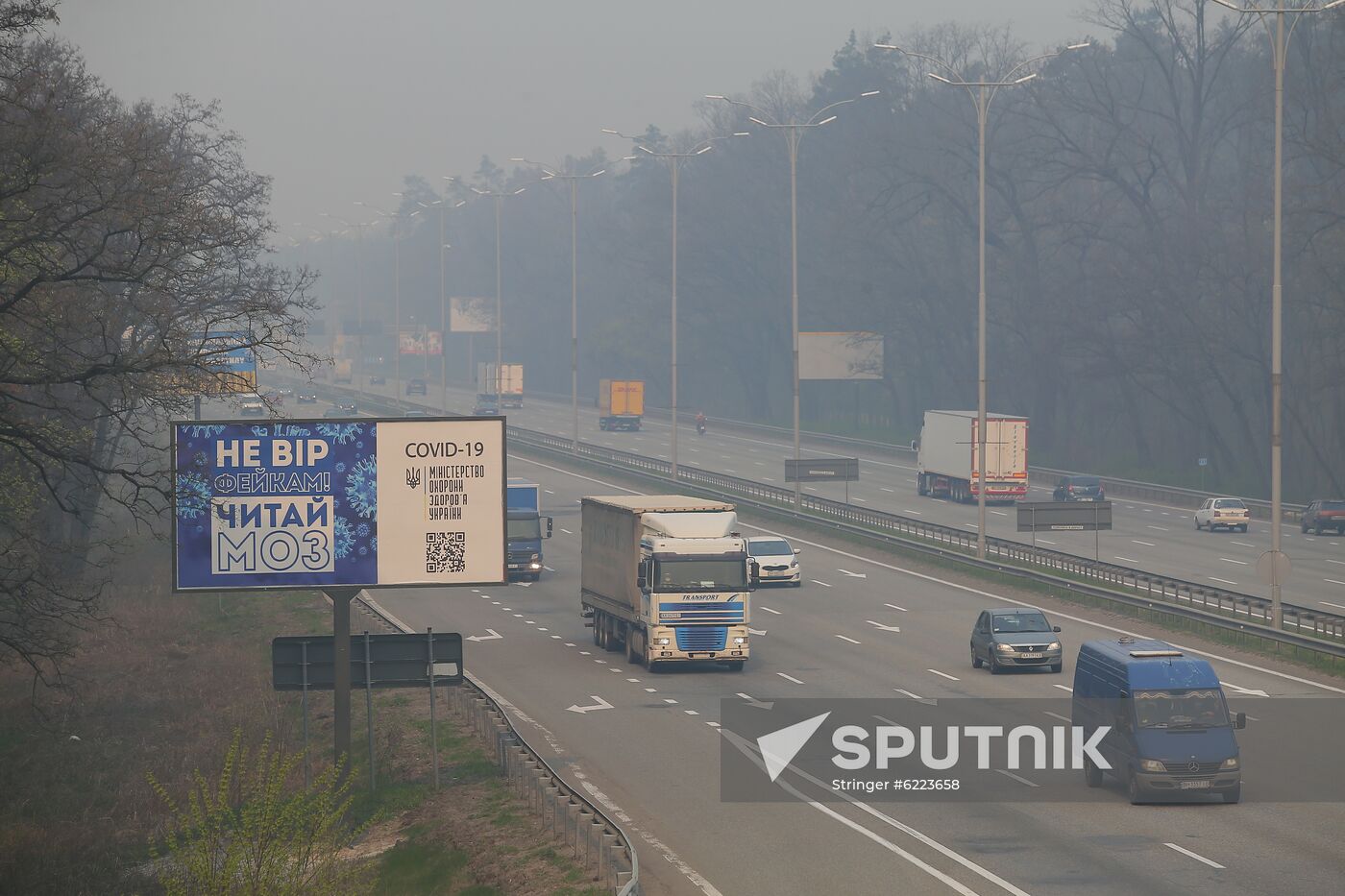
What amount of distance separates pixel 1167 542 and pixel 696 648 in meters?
32.9

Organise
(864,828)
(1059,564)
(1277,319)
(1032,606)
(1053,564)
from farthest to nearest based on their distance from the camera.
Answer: (1053,564), (1059,564), (1032,606), (1277,319), (864,828)

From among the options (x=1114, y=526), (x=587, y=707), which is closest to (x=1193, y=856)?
(x=587, y=707)

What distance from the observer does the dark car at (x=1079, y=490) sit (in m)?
76.6

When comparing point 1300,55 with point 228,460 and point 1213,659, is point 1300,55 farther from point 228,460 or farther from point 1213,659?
point 228,460

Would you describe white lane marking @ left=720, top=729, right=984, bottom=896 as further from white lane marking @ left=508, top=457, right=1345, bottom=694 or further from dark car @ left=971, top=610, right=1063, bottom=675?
white lane marking @ left=508, top=457, right=1345, bottom=694

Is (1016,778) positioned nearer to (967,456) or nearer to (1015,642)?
(1015,642)

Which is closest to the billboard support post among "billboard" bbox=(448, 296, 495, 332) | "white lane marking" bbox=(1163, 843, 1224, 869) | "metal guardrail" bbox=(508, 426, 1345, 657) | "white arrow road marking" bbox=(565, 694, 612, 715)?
"white arrow road marking" bbox=(565, 694, 612, 715)

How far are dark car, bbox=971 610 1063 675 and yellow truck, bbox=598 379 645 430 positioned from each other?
81.6 meters

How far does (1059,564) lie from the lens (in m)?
54.5

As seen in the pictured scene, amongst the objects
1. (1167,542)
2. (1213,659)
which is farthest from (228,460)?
(1167,542)

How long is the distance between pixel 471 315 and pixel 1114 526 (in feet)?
376

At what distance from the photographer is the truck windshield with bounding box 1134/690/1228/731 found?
80.7ft

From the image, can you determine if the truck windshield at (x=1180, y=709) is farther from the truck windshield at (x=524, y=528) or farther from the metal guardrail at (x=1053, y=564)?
the truck windshield at (x=524, y=528)

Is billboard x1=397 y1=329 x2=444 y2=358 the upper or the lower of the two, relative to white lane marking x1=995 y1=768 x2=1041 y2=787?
upper
